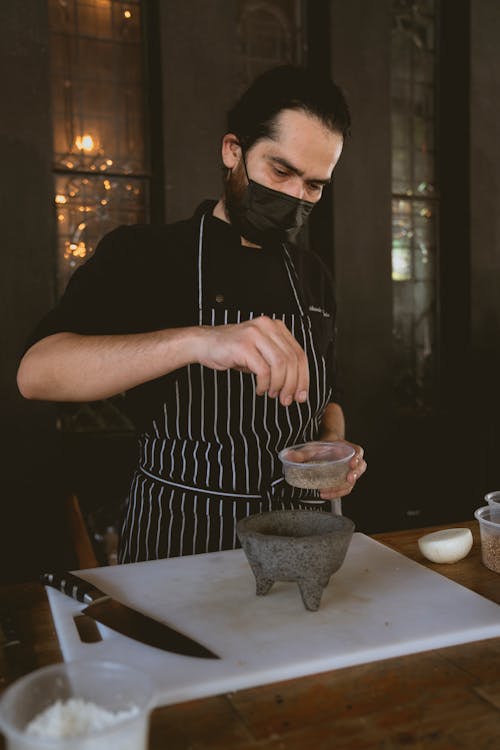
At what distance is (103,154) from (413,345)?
5.97 feet

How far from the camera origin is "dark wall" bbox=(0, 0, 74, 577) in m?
2.67

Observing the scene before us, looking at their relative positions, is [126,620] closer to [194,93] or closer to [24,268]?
[24,268]

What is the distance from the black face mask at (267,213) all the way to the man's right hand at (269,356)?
0.65 metres

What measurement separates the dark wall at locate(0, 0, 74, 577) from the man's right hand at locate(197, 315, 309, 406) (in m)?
1.67

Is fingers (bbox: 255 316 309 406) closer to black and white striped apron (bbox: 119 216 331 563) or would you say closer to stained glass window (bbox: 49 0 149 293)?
black and white striped apron (bbox: 119 216 331 563)

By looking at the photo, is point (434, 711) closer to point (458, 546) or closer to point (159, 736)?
point (159, 736)

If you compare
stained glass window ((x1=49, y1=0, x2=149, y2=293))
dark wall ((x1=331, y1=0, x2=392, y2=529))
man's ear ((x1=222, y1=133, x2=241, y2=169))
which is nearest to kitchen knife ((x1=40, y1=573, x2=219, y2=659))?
man's ear ((x1=222, y1=133, x2=241, y2=169))

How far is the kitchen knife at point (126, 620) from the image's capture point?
3.31 feet

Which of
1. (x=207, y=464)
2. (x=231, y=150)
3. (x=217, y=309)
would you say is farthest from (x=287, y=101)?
(x=207, y=464)

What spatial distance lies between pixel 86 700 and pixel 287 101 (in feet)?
4.90

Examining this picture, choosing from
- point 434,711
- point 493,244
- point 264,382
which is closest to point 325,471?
point 264,382

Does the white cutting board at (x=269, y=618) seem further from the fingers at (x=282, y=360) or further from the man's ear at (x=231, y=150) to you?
the man's ear at (x=231, y=150)

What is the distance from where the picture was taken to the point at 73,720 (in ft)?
2.31

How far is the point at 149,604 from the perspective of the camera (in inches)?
47.1
